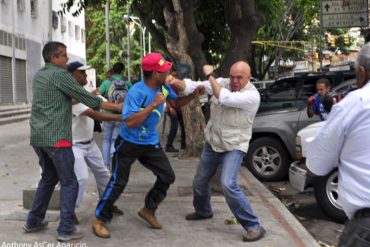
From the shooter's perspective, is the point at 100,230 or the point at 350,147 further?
the point at 100,230

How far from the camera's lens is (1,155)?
430 inches

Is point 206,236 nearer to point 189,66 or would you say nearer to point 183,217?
point 183,217

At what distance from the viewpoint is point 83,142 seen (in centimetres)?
539

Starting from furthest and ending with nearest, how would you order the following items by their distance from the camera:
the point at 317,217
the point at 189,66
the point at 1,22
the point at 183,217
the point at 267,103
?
1. the point at 1,22
2. the point at 267,103
3. the point at 189,66
4. the point at 317,217
5. the point at 183,217

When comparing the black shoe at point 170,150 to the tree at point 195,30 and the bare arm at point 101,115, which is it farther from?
the bare arm at point 101,115

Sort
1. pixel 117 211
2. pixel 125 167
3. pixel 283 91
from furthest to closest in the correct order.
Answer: pixel 283 91
pixel 117 211
pixel 125 167

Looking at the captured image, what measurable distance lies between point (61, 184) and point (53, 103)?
748 mm

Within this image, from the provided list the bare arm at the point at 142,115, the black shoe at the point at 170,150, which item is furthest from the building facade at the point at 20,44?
the bare arm at the point at 142,115

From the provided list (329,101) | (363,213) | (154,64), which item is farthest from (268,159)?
(363,213)

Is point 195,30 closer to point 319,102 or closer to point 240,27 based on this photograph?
point 240,27

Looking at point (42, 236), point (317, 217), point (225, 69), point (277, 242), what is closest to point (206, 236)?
point (277, 242)

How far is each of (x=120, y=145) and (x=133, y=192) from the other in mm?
2193

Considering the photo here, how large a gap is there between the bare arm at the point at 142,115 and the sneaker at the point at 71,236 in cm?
115

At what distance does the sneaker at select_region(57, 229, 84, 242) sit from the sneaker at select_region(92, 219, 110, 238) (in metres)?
0.14
